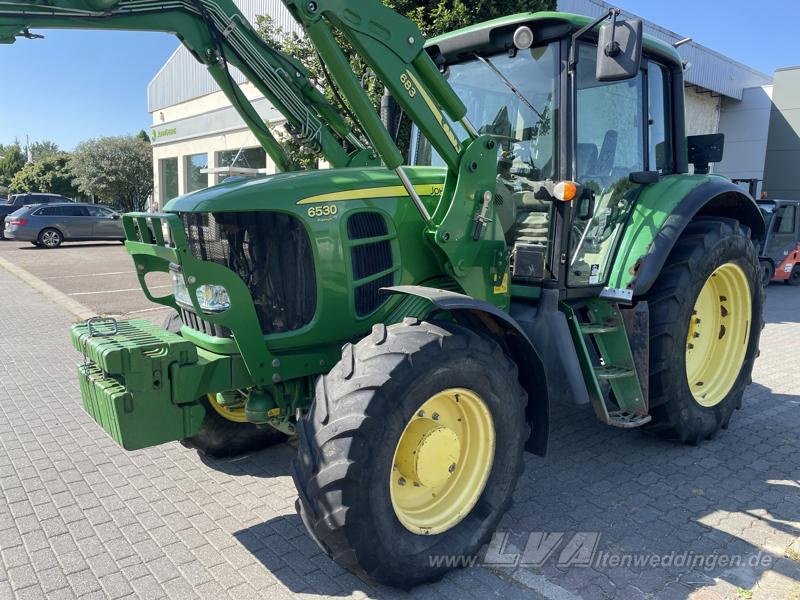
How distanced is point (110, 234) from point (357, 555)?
20817 millimetres

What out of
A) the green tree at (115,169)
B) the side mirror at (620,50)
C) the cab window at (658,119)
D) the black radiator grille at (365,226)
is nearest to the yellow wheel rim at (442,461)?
the black radiator grille at (365,226)

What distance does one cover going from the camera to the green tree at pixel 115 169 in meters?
32.9

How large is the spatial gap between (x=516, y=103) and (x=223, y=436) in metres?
2.80

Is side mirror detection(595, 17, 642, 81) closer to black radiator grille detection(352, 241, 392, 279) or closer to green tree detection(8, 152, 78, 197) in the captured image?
black radiator grille detection(352, 241, 392, 279)

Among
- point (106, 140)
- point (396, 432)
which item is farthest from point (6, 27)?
point (106, 140)

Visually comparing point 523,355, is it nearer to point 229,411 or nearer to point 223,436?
point 229,411

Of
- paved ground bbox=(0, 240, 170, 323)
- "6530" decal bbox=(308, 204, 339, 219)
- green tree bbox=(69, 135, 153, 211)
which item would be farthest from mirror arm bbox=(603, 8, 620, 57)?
green tree bbox=(69, 135, 153, 211)

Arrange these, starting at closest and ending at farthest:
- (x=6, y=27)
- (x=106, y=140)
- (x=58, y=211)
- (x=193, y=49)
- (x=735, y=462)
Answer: (x=6, y=27), (x=193, y=49), (x=735, y=462), (x=58, y=211), (x=106, y=140)

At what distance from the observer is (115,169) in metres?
33.1

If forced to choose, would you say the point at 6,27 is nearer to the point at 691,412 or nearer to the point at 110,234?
the point at 691,412

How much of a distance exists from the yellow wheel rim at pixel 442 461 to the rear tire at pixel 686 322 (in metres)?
1.58

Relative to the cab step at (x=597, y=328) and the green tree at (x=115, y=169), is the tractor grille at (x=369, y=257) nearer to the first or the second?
the cab step at (x=597, y=328)

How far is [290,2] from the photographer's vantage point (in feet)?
8.59

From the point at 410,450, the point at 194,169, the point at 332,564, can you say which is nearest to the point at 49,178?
the point at 194,169
